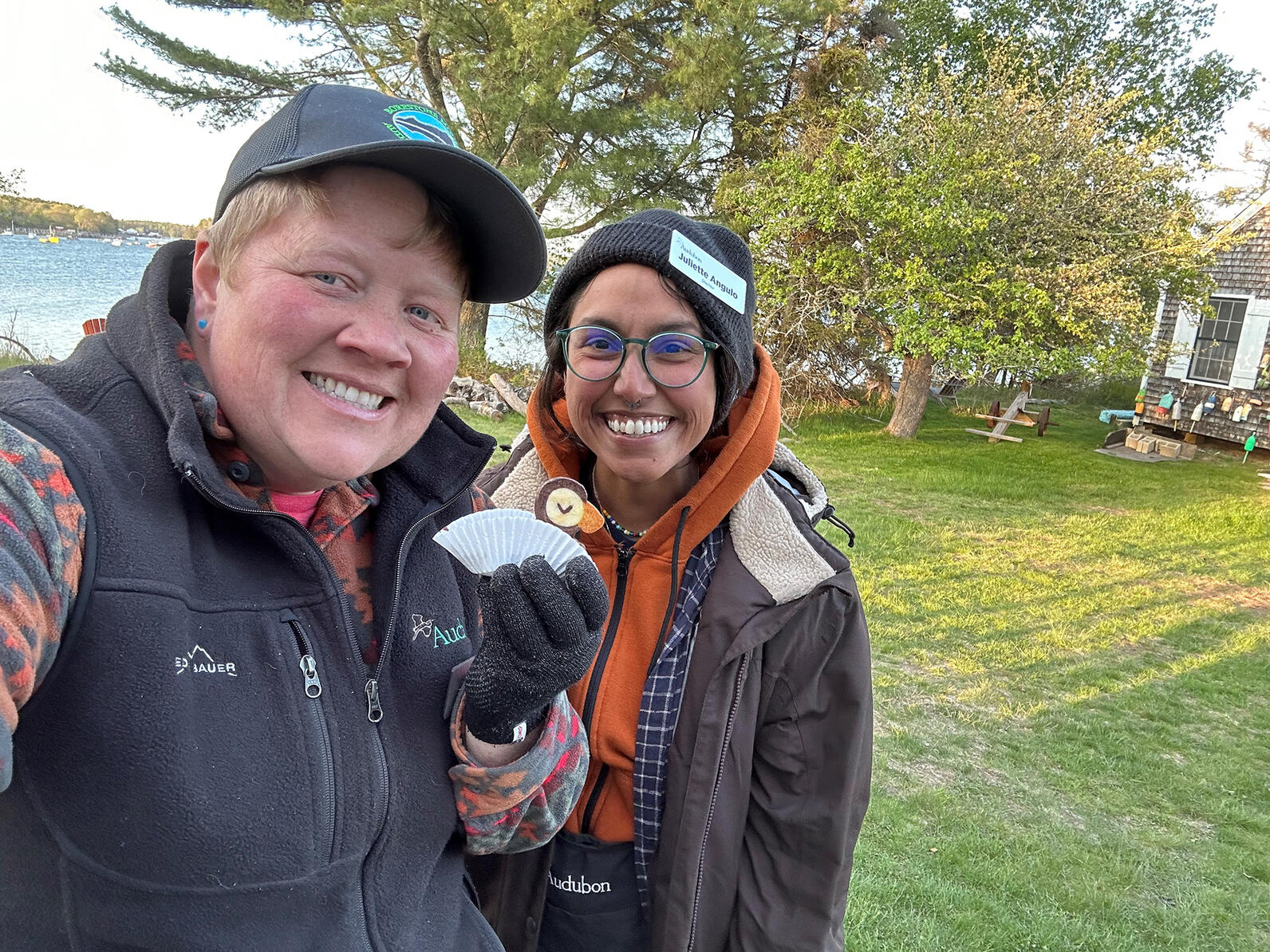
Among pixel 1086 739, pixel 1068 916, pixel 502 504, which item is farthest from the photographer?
pixel 1086 739

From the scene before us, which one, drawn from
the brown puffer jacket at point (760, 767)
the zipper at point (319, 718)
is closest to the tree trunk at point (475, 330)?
the brown puffer jacket at point (760, 767)

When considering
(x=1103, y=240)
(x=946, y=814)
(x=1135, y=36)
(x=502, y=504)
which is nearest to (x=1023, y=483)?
(x=1103, y=240)

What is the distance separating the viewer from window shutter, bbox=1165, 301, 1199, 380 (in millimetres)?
18109

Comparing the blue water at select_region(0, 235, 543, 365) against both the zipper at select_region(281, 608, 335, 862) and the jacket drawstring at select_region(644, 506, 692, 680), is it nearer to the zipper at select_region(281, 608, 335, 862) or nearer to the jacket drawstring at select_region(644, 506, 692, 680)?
the jacket drawstring at select_region(644, 506, 692, 680)

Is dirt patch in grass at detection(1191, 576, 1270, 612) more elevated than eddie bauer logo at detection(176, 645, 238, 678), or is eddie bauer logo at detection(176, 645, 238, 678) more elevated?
eddie bauer logo at detection(176, 645, 238, 678)

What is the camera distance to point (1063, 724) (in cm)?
579

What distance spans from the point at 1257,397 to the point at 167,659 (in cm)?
2165

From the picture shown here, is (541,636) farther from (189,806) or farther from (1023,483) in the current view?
(1023,483)

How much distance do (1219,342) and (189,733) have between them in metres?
23.1

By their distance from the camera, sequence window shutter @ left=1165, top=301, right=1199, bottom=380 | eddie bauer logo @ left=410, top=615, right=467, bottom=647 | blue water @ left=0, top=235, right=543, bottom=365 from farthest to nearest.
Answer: window shutter @ left=1165, top=301, right=1199, bottom=380 → blue water @ left=0, top=235, right=543, bottom=365 → eddie bauer logo @ left=410, top=615, right=467, bottom=647

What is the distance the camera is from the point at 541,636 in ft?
4.40

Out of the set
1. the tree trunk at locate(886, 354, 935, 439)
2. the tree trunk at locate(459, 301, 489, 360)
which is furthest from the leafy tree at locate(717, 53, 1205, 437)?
the tree trunk at locate(459, 301, 489, 360)

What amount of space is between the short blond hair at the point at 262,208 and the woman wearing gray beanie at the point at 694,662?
91cm

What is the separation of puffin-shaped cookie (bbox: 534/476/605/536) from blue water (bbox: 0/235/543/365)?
8.61 metres
